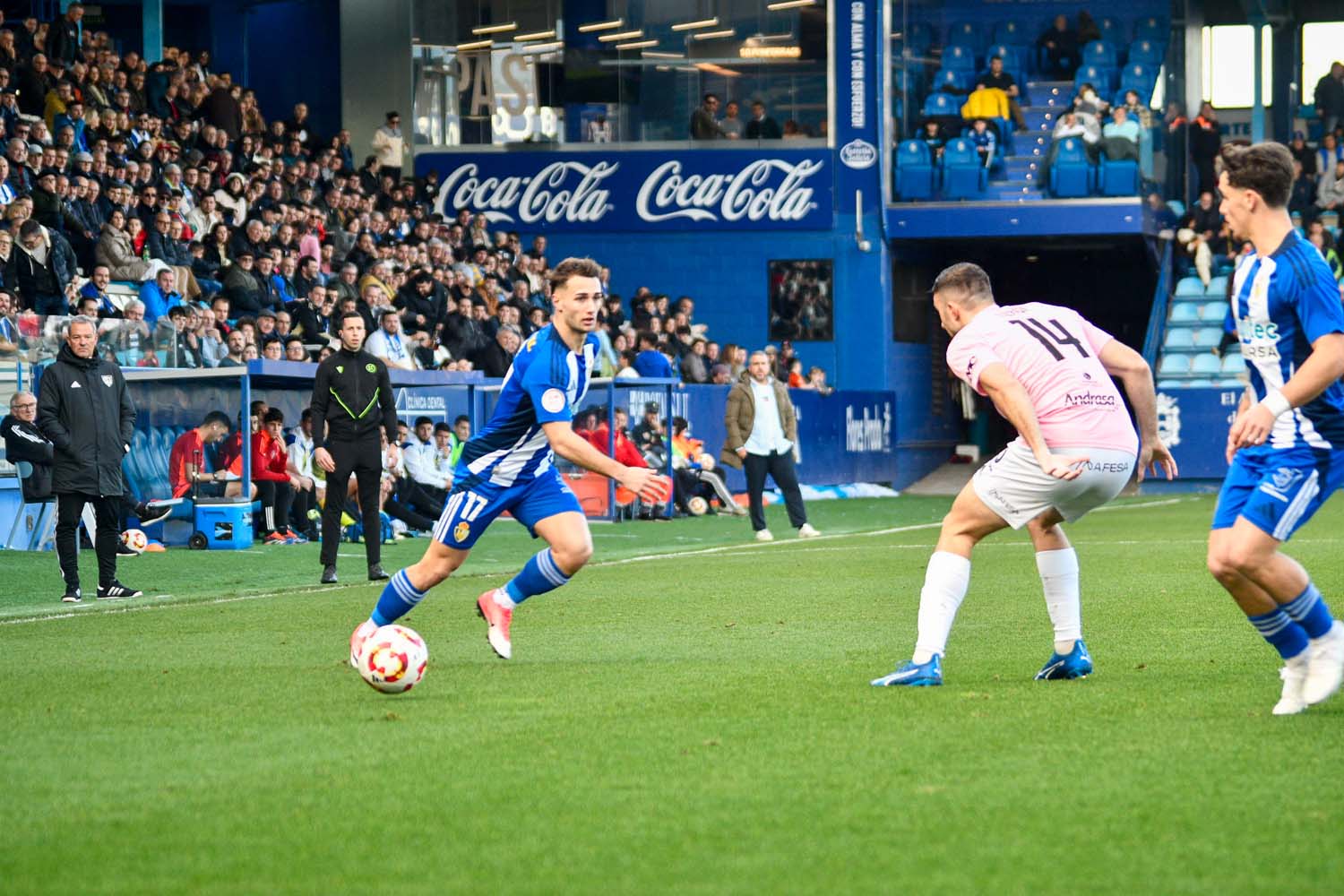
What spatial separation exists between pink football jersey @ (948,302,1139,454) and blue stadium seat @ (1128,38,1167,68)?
3111 centimetres

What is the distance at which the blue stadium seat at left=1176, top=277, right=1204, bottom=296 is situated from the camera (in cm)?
3706

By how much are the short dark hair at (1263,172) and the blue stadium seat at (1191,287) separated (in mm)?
31213

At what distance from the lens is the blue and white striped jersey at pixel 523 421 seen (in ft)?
28.1

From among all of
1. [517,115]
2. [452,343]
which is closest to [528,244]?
[517,115]

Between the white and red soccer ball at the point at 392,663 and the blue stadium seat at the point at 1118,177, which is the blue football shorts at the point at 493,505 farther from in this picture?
the blue stadium seat at the point at 1118,177

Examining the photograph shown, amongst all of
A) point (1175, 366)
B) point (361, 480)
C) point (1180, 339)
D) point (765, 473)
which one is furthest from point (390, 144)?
point (361, 480)

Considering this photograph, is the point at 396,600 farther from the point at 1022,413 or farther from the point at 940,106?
the point at 940,106

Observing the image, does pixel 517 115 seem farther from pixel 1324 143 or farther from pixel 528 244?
pixel 1324 143

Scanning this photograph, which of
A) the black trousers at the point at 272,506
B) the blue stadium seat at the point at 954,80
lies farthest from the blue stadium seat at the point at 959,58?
the black trousers at the point at 272,506

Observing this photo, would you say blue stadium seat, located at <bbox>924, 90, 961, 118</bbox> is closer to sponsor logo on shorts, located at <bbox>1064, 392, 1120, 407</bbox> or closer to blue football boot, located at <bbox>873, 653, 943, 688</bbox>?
sponsor logo on shorts, located at <bbox>1064, 392, 1120, 407</bbox>

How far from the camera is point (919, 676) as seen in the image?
7930 mm

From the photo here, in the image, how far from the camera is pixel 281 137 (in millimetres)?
29688

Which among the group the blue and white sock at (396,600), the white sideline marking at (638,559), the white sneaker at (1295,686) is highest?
the blue and white sock at (396,600)

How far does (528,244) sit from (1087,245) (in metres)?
10.9
